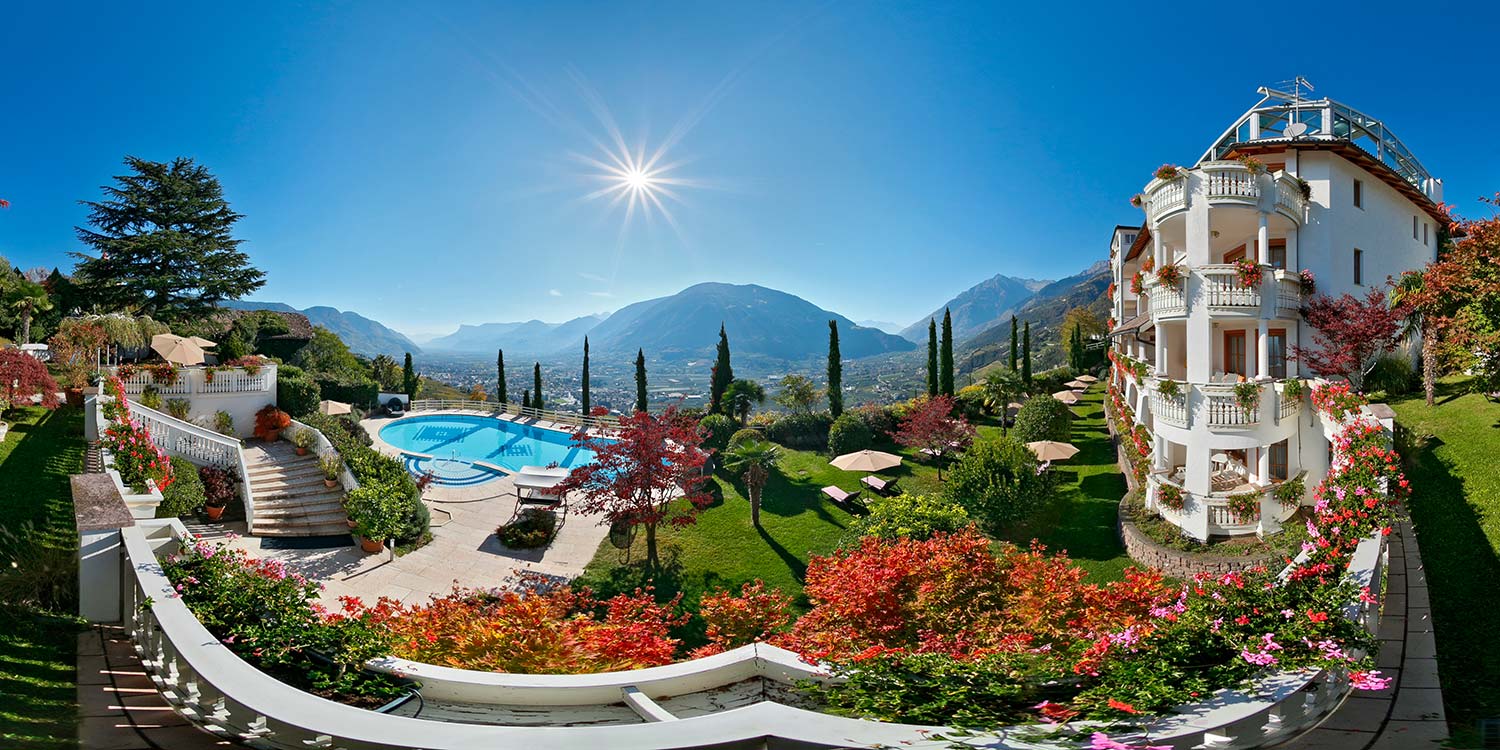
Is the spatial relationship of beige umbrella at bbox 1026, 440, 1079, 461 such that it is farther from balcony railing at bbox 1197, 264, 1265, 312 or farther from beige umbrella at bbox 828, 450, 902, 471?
balcony railing at bbox 1197, 264, 1265, 312

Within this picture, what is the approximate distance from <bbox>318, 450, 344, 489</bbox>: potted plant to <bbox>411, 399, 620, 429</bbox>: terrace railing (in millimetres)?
13401

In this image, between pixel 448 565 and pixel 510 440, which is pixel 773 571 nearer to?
pixel 448 565

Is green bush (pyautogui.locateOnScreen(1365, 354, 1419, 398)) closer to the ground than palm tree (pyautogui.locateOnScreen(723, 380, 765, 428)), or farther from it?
farther from it

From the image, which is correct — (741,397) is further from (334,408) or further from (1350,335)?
(1350,335)

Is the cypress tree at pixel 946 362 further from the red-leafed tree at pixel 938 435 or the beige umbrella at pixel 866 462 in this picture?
the beige umbrella at pixel 866 462

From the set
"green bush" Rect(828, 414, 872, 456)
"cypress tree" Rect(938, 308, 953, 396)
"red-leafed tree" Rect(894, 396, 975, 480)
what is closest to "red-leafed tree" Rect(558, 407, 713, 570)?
"red-leafed tree" Rect(894, 396, 975, 480)

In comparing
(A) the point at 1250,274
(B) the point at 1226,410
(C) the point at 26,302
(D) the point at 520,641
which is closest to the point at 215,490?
(D) the point at 520,641

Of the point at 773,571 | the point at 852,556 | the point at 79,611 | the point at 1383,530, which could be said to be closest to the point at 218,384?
the point at 79,611

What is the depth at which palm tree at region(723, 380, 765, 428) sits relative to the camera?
981 inches

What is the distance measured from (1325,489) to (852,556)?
17.5 feet

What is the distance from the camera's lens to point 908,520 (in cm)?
980

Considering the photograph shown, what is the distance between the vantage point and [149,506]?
21.3 feet

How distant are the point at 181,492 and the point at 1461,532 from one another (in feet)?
59.2

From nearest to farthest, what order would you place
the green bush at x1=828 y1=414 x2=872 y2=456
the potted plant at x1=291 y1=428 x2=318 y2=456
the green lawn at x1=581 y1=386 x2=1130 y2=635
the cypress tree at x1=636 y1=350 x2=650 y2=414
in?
the green lawn at x1=581 y1=386 x2=1130 y2=635 → the potted plant at x1=291 y1=428 x2=318 y2=456 → the green bush at x1=828 y1=414 x2=872 y2=456 → the cypress tree at x1=636 y1=350 x2=650 y2=414
